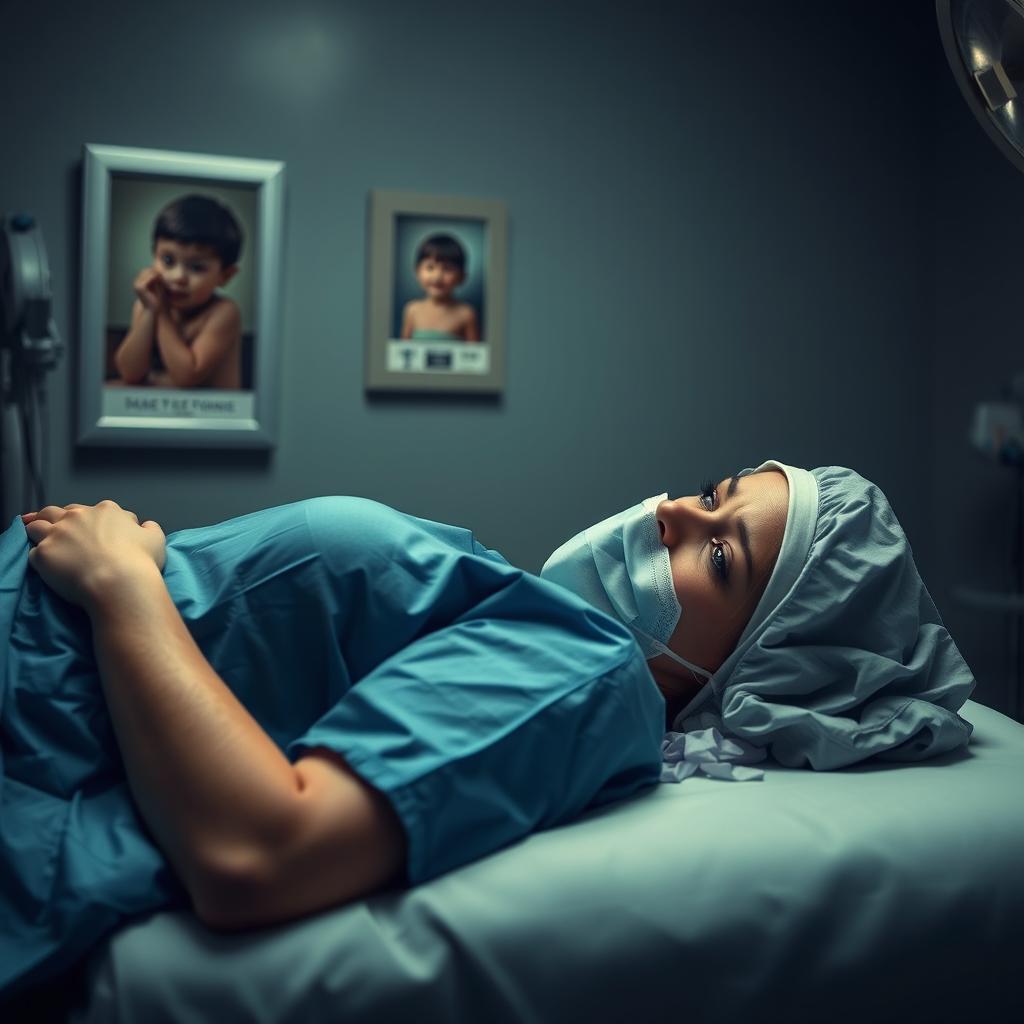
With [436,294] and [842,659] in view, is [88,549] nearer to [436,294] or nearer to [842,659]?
[842,659]

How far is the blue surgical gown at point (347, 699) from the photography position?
889mm

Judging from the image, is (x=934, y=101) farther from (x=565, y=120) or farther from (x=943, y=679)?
(x=943, y=679)

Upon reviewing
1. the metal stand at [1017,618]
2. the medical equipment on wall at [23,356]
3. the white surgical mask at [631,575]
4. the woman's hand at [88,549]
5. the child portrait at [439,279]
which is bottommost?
the metal stand at [1017,618]

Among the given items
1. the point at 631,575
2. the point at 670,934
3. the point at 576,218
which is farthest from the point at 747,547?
the point at 576,218

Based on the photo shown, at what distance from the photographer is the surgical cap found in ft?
4.10

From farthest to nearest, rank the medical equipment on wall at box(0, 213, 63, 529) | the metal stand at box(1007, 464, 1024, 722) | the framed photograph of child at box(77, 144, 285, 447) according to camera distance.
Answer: the metal stand at box(1007, 464, 1024, 722), the framed photograph of child at box(77, 144, 285, 447), the medical equipment on wall at box(0, 213, 63, 529)

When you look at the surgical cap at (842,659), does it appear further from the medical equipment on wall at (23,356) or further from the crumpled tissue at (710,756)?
the medical equipment on wall at (23,356)

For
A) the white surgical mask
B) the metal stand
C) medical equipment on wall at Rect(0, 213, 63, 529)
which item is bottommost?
the metal stand

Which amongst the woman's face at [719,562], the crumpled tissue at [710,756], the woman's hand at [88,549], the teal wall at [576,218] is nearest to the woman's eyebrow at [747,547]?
the woman's face at [719,562]

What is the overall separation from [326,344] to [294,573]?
171cm

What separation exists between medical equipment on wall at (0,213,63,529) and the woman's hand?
0.97 meters

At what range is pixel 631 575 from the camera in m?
1.40

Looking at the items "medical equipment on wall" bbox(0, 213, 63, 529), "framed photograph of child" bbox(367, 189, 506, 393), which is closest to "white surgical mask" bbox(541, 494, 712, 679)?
"medical equipment on wall" bbox(0, 213, 63, 529)

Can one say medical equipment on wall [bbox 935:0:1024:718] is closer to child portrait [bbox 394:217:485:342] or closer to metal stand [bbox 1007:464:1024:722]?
child portrait [bbox 394:217:485:342]
